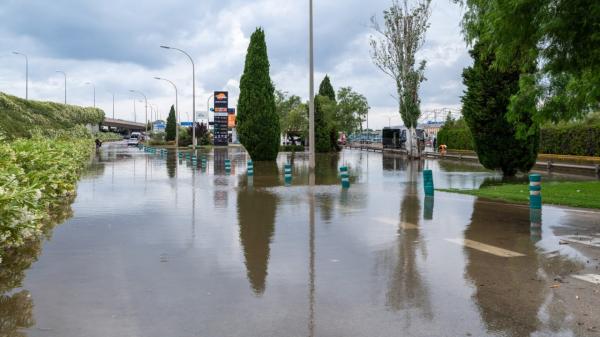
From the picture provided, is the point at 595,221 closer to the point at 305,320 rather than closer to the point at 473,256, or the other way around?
the point at 473,256

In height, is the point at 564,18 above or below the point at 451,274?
above

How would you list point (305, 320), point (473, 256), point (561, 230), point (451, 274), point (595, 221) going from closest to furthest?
point (305, 320) < point (451, 274) < point (473, 256) < point (561, 230) < point (595, 221)

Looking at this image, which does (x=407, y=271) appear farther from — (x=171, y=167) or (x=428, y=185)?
(x=171, y=167)

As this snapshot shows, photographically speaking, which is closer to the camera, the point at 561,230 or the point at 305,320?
the point at 305,320

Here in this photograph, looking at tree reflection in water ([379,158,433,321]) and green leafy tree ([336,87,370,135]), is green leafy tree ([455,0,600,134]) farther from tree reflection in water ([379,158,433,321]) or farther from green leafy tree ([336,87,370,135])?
green leafy tree ([336,87,370,135])

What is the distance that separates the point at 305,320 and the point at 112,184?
1721 centimetres

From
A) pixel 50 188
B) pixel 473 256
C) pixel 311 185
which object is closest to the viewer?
pixel 473 256

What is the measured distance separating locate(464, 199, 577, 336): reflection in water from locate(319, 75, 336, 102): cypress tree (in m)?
56.0

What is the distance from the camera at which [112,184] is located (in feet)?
69.7

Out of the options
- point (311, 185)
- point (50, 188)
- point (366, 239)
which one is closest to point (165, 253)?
point (366, 239)

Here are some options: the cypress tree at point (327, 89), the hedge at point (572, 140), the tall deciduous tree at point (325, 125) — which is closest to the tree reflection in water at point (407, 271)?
the hedge at point (572, 140)

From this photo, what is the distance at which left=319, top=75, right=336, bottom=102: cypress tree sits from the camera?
66375 millimetres

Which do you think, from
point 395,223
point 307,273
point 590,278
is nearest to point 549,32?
point 395,223

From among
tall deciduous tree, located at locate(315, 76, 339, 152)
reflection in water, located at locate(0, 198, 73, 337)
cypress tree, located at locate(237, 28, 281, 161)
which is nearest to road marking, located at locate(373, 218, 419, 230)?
reflection in water, located at locate(0, 198, 73, 337)
